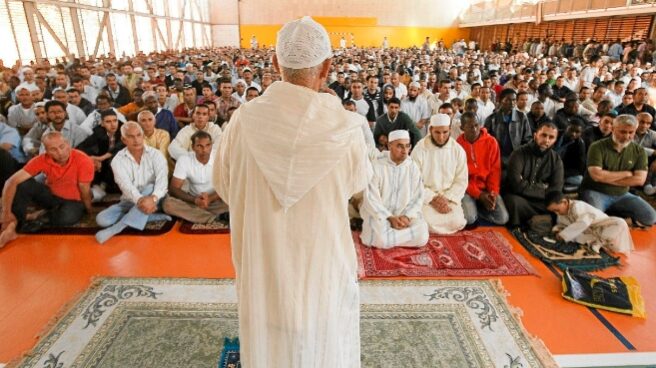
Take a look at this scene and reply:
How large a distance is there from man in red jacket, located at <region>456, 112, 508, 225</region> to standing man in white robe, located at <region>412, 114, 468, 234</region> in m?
0.19

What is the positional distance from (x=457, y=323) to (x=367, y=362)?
0.64m

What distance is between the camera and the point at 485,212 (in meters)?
4.05

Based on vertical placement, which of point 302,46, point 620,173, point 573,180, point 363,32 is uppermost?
point 363,32

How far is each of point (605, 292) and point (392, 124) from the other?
3.03 m

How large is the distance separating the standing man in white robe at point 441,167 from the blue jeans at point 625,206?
1174mm

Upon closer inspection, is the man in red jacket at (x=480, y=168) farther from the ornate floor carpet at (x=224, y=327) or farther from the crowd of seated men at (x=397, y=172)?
the ornate floor carpet at (x=224, y=327)

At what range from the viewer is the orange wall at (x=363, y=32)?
89.2 feet

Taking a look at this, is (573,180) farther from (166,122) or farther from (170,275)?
(166,122)

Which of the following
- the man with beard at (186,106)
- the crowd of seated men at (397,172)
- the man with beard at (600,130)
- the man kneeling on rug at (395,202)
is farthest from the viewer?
the man with beard at (186,106)

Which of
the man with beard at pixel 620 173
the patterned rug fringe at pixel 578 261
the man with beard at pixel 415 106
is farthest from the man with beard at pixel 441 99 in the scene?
the patterned rug fringe at pixel 578 261

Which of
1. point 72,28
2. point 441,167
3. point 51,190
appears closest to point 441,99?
point 441,167

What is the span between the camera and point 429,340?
238cm

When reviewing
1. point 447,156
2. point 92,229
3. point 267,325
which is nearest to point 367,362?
point 267,325

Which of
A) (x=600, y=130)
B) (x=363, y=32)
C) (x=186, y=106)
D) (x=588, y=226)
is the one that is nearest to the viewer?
(x=588, y=226)
